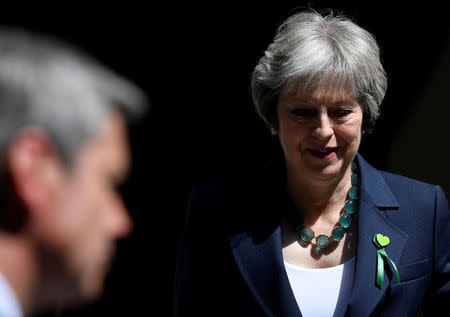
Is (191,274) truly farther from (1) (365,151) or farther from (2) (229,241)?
(1) (365,151)

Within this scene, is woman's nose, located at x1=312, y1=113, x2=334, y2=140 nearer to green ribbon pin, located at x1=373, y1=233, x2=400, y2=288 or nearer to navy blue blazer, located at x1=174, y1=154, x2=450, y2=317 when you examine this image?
navy blue blazer, located at x1=174, y1=154, x2=450, y2=317

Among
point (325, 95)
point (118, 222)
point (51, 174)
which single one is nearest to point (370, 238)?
point (325, 95)

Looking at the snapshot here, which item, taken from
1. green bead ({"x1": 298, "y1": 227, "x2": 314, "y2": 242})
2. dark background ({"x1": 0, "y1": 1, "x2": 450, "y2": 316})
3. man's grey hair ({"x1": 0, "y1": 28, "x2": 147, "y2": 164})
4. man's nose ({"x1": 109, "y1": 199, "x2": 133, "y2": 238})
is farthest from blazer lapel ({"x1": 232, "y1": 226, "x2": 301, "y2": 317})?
dark background ({"x1": 0, "y1": 1, "x2": 450, "y2": 316})

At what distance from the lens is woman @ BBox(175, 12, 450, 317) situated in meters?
2.44

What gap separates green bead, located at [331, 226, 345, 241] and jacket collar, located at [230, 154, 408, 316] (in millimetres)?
80

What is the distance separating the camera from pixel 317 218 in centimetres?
265

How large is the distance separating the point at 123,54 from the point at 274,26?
100cm

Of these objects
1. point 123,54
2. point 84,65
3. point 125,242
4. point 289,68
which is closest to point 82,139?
point 84,65

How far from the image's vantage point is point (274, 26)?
398 cm

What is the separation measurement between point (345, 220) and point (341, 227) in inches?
1.4

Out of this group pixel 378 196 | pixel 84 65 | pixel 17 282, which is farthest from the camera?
pixel 378 196

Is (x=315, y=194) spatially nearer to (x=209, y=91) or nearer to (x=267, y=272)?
(x=267, y=272)

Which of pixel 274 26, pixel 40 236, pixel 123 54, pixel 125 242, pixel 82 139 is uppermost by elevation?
pixel 82 139

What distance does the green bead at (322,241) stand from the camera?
2.56 meters
